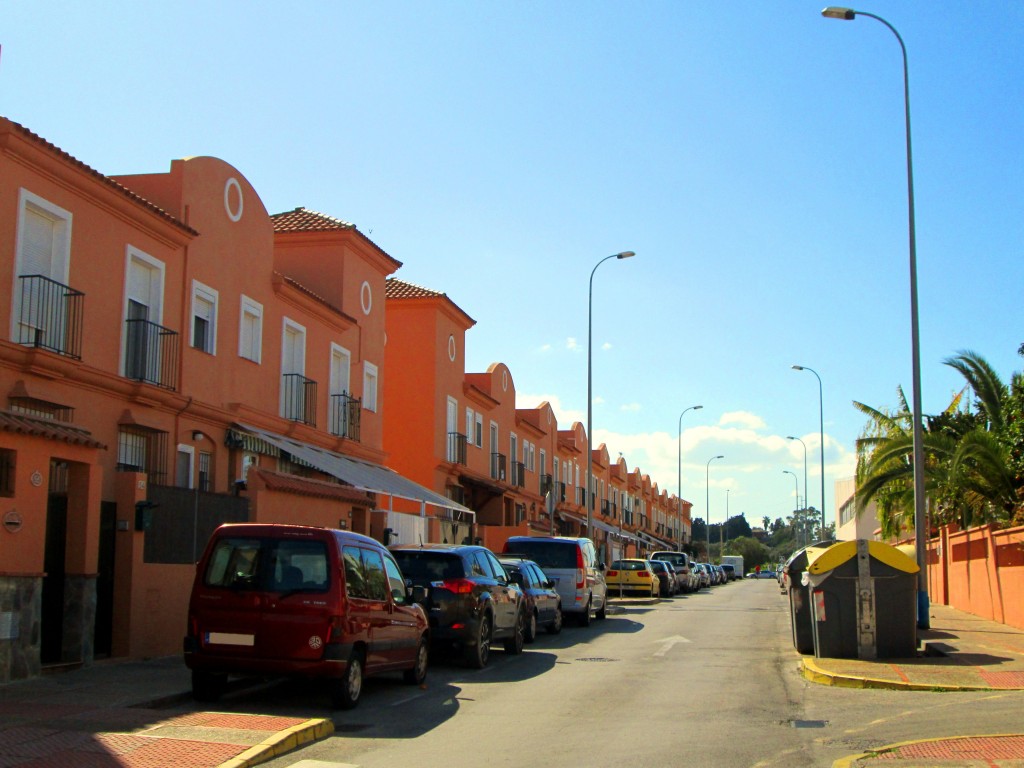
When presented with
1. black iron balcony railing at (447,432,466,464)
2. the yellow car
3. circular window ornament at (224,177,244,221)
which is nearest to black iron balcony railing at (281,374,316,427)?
circular window ornament at (224,177,244,221)

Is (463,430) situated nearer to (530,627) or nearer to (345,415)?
(345,415)

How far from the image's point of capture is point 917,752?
9.27m

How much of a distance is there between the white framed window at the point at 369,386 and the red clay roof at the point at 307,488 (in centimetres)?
638

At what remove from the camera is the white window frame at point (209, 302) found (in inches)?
789

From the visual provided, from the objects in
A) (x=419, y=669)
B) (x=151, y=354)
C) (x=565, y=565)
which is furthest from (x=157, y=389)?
(x=565, y=565)

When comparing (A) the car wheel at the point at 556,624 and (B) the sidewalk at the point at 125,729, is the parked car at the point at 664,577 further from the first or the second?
(B) the sidewalk at the point at 125,729

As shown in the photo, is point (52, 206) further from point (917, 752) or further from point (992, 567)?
point (992, 567)

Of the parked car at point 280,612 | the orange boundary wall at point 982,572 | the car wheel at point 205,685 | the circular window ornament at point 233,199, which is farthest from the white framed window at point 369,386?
the car wheel at point 205,685

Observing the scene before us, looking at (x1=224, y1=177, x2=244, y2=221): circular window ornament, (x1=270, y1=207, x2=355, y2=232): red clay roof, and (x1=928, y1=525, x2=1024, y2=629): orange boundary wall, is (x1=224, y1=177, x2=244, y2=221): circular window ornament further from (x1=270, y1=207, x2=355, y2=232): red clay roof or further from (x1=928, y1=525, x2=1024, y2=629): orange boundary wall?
(x1=928, y1=525, x2=1024, y2=629): orange boundary wall

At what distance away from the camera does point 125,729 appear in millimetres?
9703

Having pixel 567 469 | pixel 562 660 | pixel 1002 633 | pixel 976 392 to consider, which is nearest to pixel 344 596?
pixel 562 660

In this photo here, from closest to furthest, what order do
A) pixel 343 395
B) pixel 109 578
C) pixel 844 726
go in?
pixel 844 726, pixel 109 578, pixel 343 395

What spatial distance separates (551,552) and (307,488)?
22.7 feet

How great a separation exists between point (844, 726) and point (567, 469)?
49134 mm
